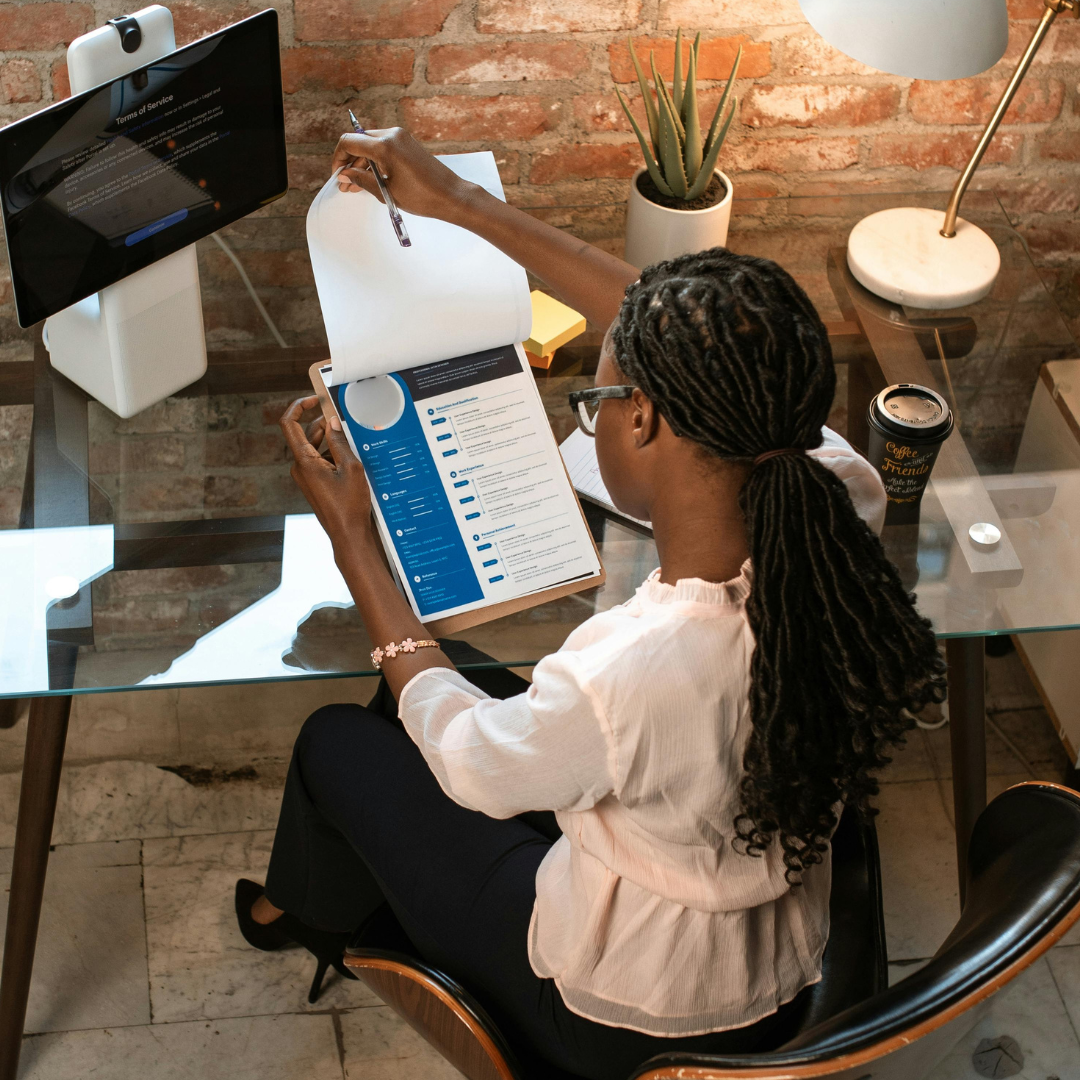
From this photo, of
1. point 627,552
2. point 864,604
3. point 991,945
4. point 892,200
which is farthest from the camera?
point 892,200

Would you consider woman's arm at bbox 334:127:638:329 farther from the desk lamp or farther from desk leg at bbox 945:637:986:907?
desk leg at bbox 945:637:986:907

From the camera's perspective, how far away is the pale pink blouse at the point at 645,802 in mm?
1003

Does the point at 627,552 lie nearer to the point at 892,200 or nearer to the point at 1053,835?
the point at 1053,835

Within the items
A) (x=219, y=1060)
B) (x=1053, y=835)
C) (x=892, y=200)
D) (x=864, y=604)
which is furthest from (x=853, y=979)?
(x=892, y=200)

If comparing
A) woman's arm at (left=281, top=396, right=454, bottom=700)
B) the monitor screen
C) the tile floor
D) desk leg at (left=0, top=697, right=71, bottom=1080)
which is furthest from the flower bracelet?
the tile floor

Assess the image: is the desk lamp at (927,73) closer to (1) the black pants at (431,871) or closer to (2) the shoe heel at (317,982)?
(1) the black pants at (431,871)

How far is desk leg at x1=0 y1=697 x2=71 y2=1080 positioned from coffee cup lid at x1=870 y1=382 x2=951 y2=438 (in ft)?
3.29

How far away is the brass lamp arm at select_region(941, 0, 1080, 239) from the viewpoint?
Result: 147 centimetres

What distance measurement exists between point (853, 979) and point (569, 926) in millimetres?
306

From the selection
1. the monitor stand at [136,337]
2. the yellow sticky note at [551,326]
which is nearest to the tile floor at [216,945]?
the monitor stand at [136,337]

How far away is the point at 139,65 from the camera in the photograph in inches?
50.8

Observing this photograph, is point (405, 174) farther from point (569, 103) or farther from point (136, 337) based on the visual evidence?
point (569, 103)

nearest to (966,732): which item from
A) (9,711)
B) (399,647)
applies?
(399,647)

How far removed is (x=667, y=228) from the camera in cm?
165
